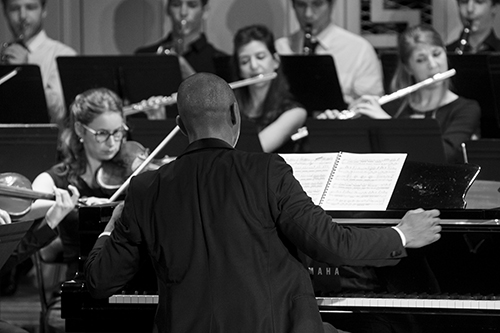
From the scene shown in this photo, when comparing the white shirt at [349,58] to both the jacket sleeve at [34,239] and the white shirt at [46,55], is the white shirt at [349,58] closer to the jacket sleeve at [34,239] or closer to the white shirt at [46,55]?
the white shirt at [46,55]

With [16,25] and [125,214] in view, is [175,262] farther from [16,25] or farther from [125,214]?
[16,25]

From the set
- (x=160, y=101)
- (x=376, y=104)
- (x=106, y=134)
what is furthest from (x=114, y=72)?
(x=376, y=104)

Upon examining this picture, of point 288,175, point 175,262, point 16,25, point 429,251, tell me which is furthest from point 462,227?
point 16,25

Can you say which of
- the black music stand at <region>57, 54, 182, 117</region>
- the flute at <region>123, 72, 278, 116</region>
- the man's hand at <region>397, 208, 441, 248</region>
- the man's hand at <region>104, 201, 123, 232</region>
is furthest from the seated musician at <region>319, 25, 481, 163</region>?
the man's hand at <region>104, 201, 123, 232</region>

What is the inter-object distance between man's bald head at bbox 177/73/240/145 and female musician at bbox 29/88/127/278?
1098mm

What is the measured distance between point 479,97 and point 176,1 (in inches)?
66.0

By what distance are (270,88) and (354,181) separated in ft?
4.89

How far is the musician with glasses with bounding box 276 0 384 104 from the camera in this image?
166 inches

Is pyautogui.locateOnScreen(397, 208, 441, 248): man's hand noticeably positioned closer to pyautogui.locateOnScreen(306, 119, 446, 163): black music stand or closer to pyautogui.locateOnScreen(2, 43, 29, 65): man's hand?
pyautogui.locateOnScreen(306, 119, 446, 163): black music stand

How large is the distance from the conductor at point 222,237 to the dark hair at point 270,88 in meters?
1.80

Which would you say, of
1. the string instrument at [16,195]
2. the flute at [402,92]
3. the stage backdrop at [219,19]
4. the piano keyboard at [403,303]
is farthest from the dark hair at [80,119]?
the stage backdrop at [219,19]

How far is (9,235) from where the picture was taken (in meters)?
2.06

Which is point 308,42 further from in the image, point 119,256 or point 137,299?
point 119,256

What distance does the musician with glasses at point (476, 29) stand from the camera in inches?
163
